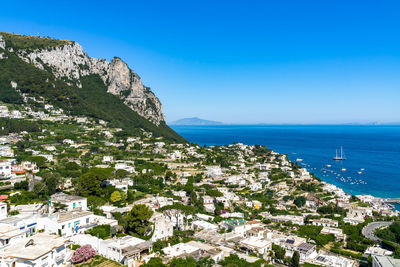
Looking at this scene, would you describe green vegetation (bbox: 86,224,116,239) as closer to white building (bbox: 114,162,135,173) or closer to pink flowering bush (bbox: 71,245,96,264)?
pink flowering bush (bbox: 71,245,96,264)

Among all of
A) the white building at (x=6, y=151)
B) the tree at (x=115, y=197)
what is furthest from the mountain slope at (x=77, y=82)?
the tree at (x=115, y=197)

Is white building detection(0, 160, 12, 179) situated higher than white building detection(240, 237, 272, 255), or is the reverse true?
white building detection(0, 160, 12, 179)

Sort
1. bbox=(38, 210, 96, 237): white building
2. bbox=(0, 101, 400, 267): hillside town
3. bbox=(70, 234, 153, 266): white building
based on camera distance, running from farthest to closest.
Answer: bbox=(38, 210, 96, 237): white building → bbox=(0, 101, 400, 267): hillside town → bbox=(70, 234, 153, 266): white building

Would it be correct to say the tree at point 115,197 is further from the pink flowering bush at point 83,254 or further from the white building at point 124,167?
the white building at point 124,167

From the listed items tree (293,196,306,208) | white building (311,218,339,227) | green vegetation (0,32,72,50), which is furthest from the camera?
green vegetation (0,32,72,50)

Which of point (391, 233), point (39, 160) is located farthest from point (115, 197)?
point (391, 233)

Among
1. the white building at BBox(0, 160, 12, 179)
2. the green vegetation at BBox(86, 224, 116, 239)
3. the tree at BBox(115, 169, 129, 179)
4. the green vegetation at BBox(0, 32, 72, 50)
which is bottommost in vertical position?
the green vegetation at BBox(86, 224, 116, 239)

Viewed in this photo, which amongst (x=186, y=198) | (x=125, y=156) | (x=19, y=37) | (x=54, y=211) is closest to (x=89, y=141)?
(x=125, y=156)

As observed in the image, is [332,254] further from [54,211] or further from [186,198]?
[54,211]

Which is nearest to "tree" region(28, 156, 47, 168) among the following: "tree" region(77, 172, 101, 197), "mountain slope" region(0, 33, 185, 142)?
"tree" region(77, 172, 101, 197)
